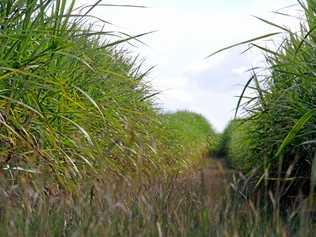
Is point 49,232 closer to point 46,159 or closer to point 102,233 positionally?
point 102,233

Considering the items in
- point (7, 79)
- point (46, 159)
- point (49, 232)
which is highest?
point (7, 79)

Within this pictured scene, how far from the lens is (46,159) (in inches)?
110

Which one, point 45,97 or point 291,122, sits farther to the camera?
point 291,122

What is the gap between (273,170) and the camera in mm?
3891

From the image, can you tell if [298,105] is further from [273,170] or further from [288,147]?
[273,170]

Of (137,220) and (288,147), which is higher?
(288,147)

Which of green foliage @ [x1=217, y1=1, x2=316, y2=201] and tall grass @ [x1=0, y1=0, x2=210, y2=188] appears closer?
tall grass @ [x1=0, y1=0, x2=210, y2=188]

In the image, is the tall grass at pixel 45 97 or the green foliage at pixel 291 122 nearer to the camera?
the tall grass at pixel 45 97

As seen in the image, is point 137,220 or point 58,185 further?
point 58,185

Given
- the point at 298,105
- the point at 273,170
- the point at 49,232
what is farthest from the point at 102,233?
the point at 273,170

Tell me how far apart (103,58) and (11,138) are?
201cm

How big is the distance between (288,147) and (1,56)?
1.76 m

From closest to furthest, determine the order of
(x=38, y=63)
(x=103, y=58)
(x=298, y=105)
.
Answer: (x=38, y=63)
(x=298, y=105)
(x=103, y=58)

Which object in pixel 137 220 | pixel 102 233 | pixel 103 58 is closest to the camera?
pixel 102 233
